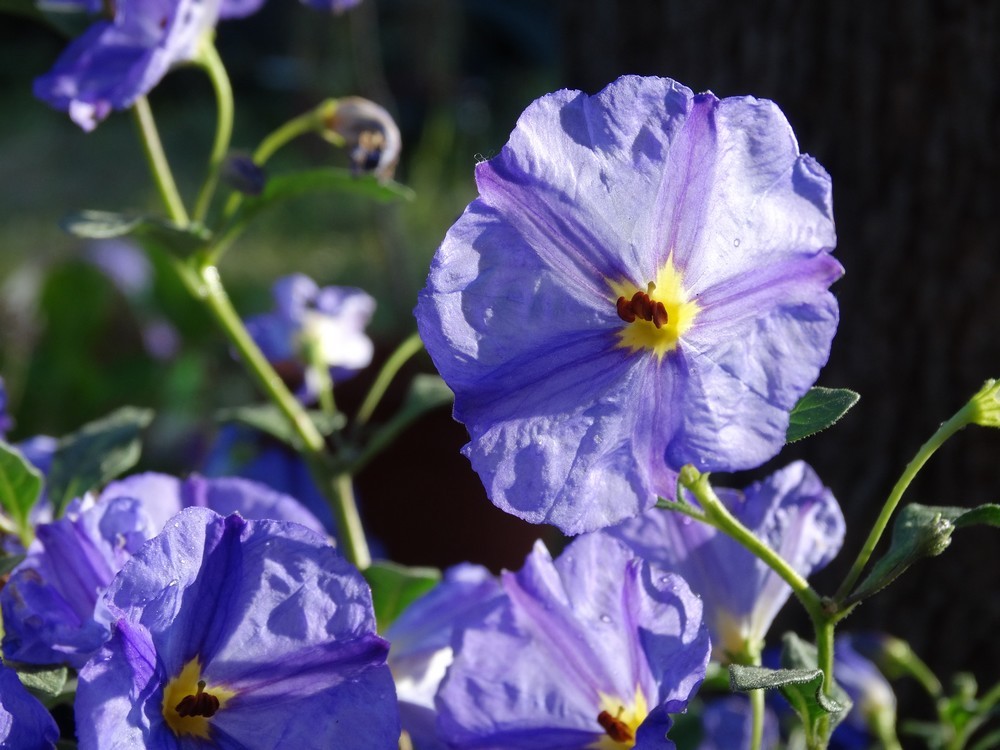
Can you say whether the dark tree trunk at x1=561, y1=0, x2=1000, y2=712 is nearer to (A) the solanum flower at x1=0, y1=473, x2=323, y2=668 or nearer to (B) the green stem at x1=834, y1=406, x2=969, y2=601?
(B) the green stem at x1=834, y1=406, x2=969, y2=601

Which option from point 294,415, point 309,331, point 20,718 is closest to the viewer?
point 20,718

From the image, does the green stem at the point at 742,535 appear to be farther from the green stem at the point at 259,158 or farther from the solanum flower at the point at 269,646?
the green stem at the point at 259,158

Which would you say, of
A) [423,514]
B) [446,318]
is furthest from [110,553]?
[423,514]

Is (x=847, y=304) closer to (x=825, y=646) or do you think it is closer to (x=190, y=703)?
→ (x=825, y=646)

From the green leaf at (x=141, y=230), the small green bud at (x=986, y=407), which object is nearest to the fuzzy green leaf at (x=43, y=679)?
the green leaf at (x=141, y=230)

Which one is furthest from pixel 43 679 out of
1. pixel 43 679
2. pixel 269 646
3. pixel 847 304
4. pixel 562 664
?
pixel 847 304

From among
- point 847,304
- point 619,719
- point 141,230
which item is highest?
point 141,230
